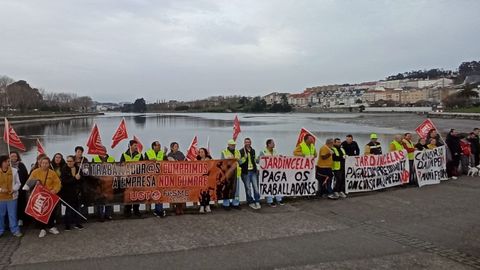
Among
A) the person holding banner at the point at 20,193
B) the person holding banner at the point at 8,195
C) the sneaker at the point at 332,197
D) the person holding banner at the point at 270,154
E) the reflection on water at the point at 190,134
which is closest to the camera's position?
the person holding banner at the point at 8,195

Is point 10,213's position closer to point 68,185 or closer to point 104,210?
point 68,185

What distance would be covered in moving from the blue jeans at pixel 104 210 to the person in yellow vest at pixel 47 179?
1096 mm

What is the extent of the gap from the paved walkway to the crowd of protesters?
46 cm

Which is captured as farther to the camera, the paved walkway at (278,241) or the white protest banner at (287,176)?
the white protest banner at (287,176)

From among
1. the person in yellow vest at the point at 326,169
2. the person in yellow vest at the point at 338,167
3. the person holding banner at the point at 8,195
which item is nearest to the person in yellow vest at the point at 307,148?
the person in yellow vest at the point at 326,169

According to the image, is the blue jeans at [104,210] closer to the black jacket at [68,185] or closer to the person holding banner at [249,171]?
the black jacket at [68,185]

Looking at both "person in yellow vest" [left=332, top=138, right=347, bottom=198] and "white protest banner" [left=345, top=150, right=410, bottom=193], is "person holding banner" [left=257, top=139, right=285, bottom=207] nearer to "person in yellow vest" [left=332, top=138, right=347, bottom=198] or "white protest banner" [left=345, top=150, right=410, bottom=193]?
"person in yellow vest" [left=332, top=138, right=347, bottom=198]

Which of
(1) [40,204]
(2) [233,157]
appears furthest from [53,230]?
(2) [233,157]

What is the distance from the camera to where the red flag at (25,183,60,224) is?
347 inches

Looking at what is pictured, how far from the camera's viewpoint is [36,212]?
8836 millimetres

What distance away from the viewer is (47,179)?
908 centimetres

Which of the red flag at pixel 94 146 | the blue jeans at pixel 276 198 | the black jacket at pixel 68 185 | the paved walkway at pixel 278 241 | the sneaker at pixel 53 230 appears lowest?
the paved walkway at pixel 278 241

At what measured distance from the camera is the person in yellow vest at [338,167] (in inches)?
494

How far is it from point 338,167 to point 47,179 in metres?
7.74
